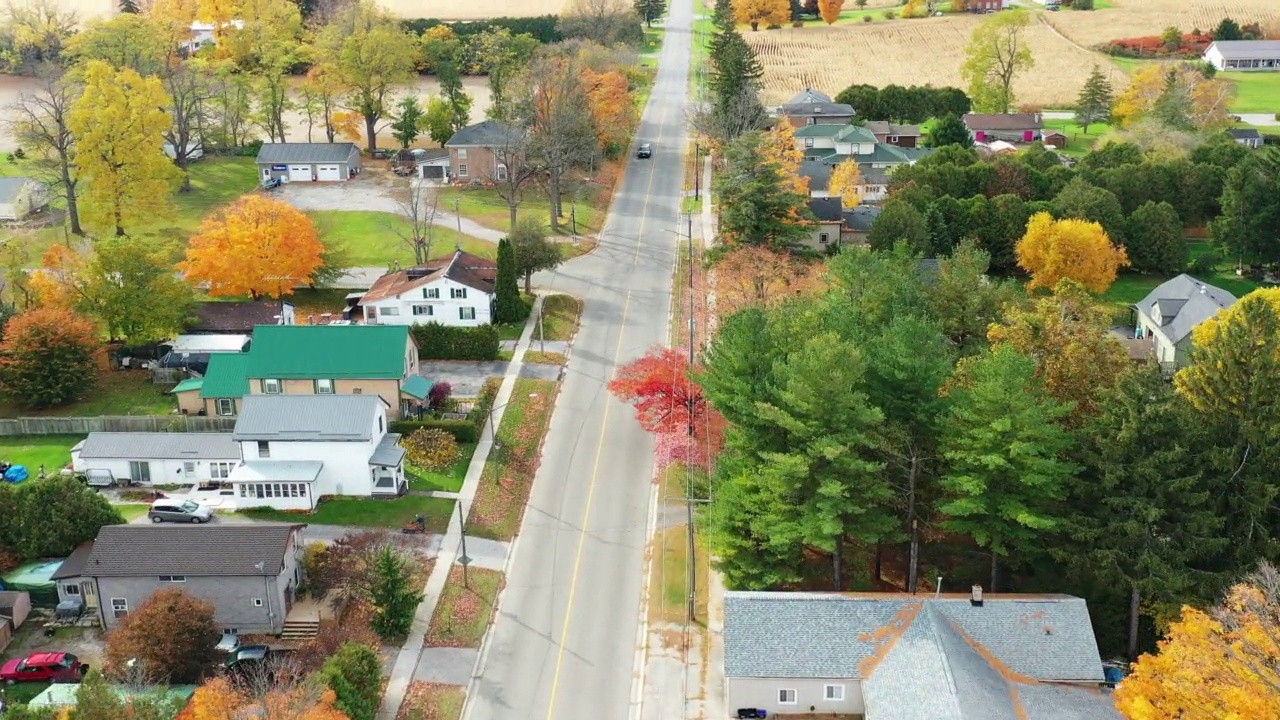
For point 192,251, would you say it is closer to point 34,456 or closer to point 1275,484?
point 34,456

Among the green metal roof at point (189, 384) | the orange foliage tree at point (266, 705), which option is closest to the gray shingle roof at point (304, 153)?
the green metal roof at point (189, 384)

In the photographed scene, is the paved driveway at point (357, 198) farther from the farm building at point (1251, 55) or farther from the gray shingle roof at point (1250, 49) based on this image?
the gray shingle roof at point (1250, 49)

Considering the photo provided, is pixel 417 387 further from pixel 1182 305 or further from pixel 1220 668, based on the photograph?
pixel 1182 305

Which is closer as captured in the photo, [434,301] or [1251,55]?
[434,301]

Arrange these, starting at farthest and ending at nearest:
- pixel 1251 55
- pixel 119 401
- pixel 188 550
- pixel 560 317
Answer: pixel 1251 55 → pixel 560 317 → pixel 119 401 → pixel 188 550

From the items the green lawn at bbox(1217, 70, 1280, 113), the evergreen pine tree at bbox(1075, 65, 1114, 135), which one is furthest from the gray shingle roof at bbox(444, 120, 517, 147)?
the green lawn at bbox(1217, 70, 1280, 113)

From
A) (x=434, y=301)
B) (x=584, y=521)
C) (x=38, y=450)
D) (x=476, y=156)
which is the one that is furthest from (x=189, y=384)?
(x=476, y=156)

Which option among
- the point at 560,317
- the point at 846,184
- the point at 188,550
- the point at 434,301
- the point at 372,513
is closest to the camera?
the point at 188,550
